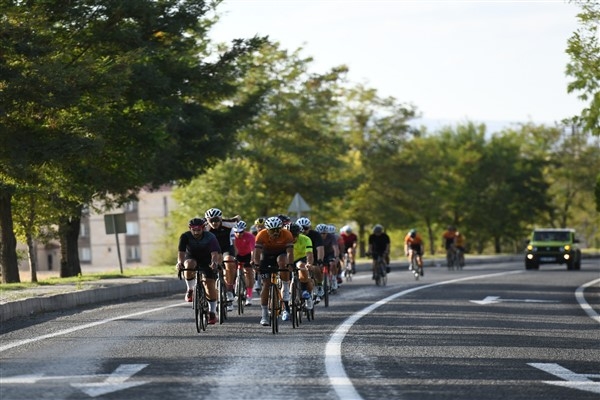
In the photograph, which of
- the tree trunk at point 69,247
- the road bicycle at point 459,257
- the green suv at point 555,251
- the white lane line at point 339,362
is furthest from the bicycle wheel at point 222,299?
the green suv at point 555,251

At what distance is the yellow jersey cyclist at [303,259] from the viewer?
22.1 m

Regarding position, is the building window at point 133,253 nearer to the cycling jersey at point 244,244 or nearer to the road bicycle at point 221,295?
the cycling jersey at point 244,244

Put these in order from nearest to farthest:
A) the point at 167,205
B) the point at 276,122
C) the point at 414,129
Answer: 1. the point at 276,122
2. the point at 414,129
3. the point at 167,205

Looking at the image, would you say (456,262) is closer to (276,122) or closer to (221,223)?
(276,122)

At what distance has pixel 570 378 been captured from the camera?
1380 centimetres

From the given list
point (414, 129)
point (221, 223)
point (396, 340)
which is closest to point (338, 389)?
point (396, 340)

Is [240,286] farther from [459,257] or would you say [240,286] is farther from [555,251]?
[555,251]

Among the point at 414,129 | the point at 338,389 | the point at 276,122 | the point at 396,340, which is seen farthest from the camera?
the point at 414,129

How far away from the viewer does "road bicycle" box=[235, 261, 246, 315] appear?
2492 centimetres

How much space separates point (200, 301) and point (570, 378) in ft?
26.4

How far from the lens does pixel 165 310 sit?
88.1 ft

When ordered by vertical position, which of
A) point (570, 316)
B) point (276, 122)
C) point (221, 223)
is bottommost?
point (570, 316)

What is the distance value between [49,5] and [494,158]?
77452 millimetres

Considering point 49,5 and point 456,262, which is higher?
point 49,5
